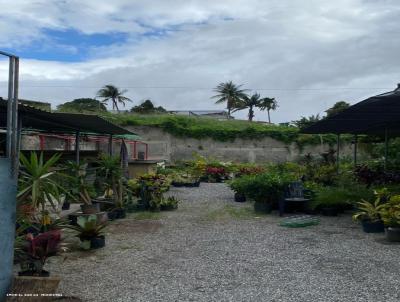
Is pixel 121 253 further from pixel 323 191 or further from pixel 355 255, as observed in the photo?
pixel 323 191

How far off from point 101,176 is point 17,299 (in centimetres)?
540

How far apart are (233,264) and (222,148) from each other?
20693mm

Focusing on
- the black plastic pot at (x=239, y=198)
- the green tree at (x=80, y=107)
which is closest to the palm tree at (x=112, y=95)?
the green tree at (x=80, y=107)

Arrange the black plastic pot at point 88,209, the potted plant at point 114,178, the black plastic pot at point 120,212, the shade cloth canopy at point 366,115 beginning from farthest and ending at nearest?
the black plastic pot at point 120,212, the potted plant at point 114,178, the black plastic pot at point 88,209, the shade cloth canopy at point 366,115

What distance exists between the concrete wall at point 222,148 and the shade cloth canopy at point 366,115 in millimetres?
13482

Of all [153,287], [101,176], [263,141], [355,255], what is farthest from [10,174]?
[263,141]

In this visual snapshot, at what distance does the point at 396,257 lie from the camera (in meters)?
5.76

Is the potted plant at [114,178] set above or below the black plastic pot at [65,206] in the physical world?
above

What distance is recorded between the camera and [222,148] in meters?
26.0

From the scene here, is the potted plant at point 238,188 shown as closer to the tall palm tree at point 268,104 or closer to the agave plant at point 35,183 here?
the agave plant at point 35,183

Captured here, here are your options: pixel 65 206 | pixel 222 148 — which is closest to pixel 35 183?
pixel 65 206

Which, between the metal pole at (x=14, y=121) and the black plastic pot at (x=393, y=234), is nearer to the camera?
the metal pole at (x=14, y=121)

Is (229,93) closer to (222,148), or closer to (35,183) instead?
(222,148)

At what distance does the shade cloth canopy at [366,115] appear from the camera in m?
7.44
